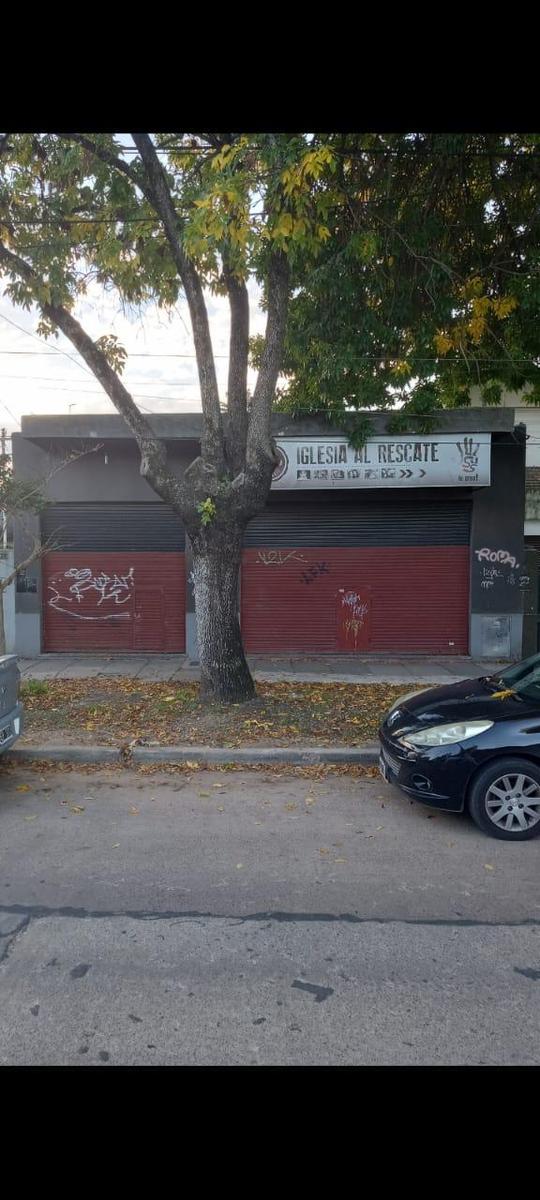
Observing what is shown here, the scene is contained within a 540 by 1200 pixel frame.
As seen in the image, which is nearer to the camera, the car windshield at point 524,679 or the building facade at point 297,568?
the car windshield at point 524,679

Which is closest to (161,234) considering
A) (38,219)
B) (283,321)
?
(38,219)

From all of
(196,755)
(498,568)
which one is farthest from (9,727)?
(498,568)

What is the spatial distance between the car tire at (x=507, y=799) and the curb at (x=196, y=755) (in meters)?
1.92

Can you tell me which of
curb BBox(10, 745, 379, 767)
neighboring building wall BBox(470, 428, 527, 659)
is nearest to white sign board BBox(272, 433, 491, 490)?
neighboring building wall BBox(470, 428, 527, 659)

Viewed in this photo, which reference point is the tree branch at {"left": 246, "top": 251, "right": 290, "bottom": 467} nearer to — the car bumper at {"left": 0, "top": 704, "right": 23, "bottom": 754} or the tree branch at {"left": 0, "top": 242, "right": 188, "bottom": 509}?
the tree branch at {"left": 0, "top": 242, "right": 188, "bottom": 509}

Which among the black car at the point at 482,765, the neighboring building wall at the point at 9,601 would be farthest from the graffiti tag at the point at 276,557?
the black car at the point at 482,765

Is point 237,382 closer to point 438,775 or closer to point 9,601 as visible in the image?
point 438,775

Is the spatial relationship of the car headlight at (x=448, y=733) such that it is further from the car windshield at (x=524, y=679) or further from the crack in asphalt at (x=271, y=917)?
the crack in asphalt at (x=271, y=917)

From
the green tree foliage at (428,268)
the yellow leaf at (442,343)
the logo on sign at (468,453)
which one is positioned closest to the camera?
the green tree foliage at (428,268)

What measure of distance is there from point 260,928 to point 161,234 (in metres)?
8.00

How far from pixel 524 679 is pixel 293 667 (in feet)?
20.7

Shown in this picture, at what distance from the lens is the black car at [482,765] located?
16.4ft

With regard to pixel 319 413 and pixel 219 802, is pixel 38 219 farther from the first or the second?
pixel 219 802

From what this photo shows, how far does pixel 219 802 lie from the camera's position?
579cm
